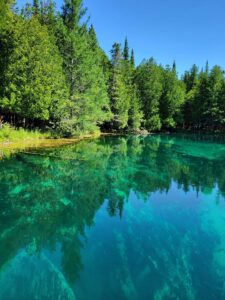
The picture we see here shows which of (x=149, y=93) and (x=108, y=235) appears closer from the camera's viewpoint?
(x=108, y=235)

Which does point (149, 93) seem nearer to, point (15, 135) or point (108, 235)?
point (15, 135)

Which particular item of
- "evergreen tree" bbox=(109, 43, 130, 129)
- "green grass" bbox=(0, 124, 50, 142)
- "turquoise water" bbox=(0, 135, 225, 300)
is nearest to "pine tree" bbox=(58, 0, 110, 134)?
"green grass" bbox=(0, 124, 50, 142)

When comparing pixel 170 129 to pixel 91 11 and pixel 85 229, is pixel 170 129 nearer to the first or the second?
pixel 91 11

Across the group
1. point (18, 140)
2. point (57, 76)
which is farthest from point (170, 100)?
point (18, 140)

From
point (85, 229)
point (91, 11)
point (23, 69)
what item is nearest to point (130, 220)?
point (85, 229)

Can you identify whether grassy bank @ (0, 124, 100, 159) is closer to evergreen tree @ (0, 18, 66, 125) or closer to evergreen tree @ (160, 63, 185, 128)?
evergreen tree @ (0, 18, 66, 125)

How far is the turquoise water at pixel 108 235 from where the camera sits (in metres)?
5.59

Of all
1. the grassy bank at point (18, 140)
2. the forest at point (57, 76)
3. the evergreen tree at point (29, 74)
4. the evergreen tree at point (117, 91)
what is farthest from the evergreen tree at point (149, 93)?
the grassy bank at point (18, 140)

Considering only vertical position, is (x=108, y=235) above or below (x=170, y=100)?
below

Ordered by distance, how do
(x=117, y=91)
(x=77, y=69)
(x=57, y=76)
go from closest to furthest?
(x=57, y=76) → (x=77, y=69) → (x=117, y=91)

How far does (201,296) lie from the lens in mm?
5352

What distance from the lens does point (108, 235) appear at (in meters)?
7.99

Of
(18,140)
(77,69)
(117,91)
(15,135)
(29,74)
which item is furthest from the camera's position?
(117,91)

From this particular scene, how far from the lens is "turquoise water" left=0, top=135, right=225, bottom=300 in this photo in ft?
18.3
